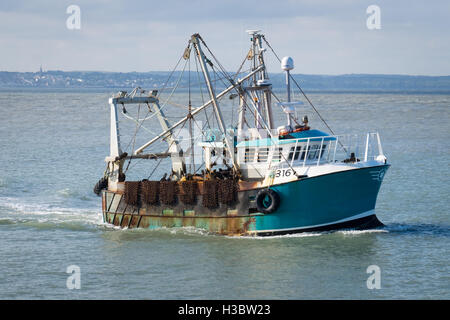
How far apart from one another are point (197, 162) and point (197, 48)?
20.9 feet

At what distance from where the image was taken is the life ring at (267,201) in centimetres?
2903

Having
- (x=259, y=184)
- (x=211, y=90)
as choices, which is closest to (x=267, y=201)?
(x=259, y=184)

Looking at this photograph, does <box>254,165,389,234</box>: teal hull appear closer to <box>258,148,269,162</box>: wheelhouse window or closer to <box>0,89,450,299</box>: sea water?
<box>0,89,450,299</box>: sea water

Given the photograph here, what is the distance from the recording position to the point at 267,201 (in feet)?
95.9

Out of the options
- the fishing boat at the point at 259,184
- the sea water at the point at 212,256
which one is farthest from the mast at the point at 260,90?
the sea water at the point at 212,256

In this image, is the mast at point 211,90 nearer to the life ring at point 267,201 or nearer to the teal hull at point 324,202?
the life ring at point 267,201

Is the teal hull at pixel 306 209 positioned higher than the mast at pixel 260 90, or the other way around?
the mast at pixel 260 90

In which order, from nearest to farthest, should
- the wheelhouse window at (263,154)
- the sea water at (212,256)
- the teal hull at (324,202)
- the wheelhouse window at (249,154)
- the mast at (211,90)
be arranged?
the sea water at (212,256) < the teal hull at (324,202) < the mast at (211,90) < the wheelhouse window at (263,154) < the wheelhouse window at (249,154)

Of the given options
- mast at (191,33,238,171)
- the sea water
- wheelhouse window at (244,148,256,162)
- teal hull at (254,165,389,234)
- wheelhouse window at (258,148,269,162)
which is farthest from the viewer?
wheelhouse window at (244,148,256,162)

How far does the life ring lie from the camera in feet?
95.2

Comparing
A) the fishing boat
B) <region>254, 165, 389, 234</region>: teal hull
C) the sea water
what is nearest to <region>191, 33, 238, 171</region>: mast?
the fishing boat

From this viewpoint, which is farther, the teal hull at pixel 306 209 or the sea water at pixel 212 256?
the teal hull at pixel 306 209

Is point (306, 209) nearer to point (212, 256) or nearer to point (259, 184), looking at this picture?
point (259, 184)

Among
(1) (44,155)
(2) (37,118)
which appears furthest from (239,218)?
(2) (37,118)
